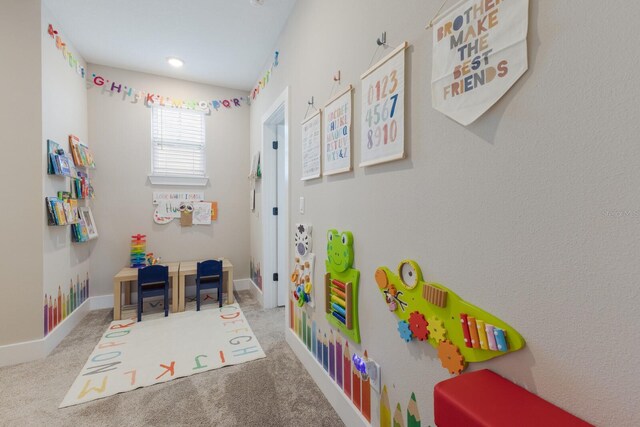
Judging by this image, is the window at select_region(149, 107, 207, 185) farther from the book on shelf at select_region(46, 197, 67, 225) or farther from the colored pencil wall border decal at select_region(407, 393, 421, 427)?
the colored pencil wall border decal at select_region(407, 393, 421, 427)

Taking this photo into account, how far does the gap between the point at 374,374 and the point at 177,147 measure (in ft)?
11.1

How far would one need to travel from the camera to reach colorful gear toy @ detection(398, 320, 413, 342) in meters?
1.10

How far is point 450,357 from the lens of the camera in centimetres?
92

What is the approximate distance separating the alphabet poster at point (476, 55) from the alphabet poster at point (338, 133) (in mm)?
581

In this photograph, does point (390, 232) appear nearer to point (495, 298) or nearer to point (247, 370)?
point (495, 298)

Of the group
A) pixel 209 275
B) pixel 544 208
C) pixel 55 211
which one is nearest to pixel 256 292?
pixel 209 275

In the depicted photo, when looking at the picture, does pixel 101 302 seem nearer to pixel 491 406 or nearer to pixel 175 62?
pixel 175 62

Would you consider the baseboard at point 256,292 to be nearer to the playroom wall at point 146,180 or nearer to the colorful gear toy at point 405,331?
the playroom wall at point 146,180

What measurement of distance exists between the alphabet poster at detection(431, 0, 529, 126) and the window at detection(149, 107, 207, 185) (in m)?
3.29

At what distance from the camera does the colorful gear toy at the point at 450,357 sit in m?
0.90

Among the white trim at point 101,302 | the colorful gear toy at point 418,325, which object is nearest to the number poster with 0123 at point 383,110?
the colorful gear toy at point 418,325

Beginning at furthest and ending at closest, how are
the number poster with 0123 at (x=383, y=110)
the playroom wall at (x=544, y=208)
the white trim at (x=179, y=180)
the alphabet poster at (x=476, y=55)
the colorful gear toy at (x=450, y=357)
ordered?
the white trim at (x=179, y=180)
the number poster with 0123 at (x=383, y=110)
the colorful gear toy at (x=450, y=357)
the alphabet poster at (x=476, y=55)
the playroom wall at (x=544, y=208)

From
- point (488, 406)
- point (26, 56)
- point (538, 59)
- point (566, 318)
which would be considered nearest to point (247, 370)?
point (488, 406)

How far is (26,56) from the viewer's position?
6.87 feet
